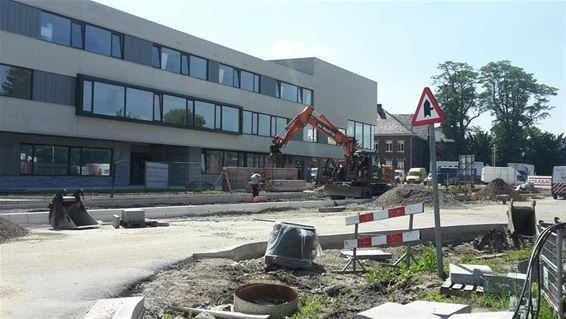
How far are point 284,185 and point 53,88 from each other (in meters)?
14.1

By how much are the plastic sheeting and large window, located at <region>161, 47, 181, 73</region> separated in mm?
26930

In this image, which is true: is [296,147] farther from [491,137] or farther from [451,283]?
[491,137]

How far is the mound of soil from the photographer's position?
36.8 feet

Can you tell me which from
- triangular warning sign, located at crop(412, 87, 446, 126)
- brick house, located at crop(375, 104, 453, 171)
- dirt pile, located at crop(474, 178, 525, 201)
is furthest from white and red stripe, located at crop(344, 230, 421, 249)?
brick house, located at crop(375, 104, 453, 171)

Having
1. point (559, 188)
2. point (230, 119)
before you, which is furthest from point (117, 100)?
point (559, 188)

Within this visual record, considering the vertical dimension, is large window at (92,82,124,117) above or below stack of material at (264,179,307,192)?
above

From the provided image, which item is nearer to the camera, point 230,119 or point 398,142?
point 230,119

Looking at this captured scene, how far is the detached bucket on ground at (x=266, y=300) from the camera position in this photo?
6237 mm

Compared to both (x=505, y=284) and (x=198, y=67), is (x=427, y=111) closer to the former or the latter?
(x=505, y=284)

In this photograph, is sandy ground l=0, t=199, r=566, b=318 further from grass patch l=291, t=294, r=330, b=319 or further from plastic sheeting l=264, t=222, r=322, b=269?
grass patch l=291, t=294, r=330, b=319

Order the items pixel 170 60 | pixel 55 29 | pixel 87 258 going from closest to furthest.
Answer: pixel 87 258 < pixel 55 29 < pixel 170 60

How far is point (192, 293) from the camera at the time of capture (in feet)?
23.8

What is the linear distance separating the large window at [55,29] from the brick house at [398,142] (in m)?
65.4

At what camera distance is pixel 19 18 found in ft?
84.3
